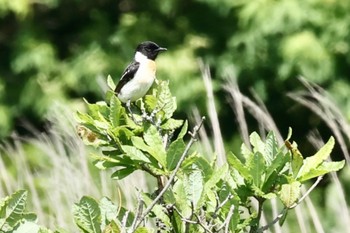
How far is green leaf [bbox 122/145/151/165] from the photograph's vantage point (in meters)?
1.72

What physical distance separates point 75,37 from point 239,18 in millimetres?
2210

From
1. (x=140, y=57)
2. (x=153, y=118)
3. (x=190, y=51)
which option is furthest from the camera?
Result: (x=190, y=51)

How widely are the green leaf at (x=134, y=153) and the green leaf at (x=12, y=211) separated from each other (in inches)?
7.5

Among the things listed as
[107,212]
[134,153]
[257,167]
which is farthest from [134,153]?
[257,167]

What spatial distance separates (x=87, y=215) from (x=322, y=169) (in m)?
0.41

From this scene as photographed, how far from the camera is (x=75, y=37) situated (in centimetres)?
1080

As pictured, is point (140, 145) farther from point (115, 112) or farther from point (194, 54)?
point (194, 54)

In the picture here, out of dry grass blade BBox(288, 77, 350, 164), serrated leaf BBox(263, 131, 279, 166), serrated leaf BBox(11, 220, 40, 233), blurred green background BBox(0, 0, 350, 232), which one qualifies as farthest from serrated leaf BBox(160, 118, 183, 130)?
blurred green background BBox(0, 0, 350, 232)

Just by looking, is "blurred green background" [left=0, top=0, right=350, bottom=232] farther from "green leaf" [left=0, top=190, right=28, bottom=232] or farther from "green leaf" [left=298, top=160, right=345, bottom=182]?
"green leaf" [left=0, top=190, right=28, bottom=232]

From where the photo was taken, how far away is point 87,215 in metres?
1.69

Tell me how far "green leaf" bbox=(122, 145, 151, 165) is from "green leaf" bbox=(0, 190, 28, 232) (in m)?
0.19

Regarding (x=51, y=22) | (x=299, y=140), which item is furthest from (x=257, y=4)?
(x=51, y=22)

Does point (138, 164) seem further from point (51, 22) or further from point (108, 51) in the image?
point (51, 22)

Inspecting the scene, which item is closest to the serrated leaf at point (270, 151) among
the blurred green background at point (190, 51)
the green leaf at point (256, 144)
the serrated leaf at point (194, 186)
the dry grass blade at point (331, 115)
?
the green leaf at point (256, 144)
